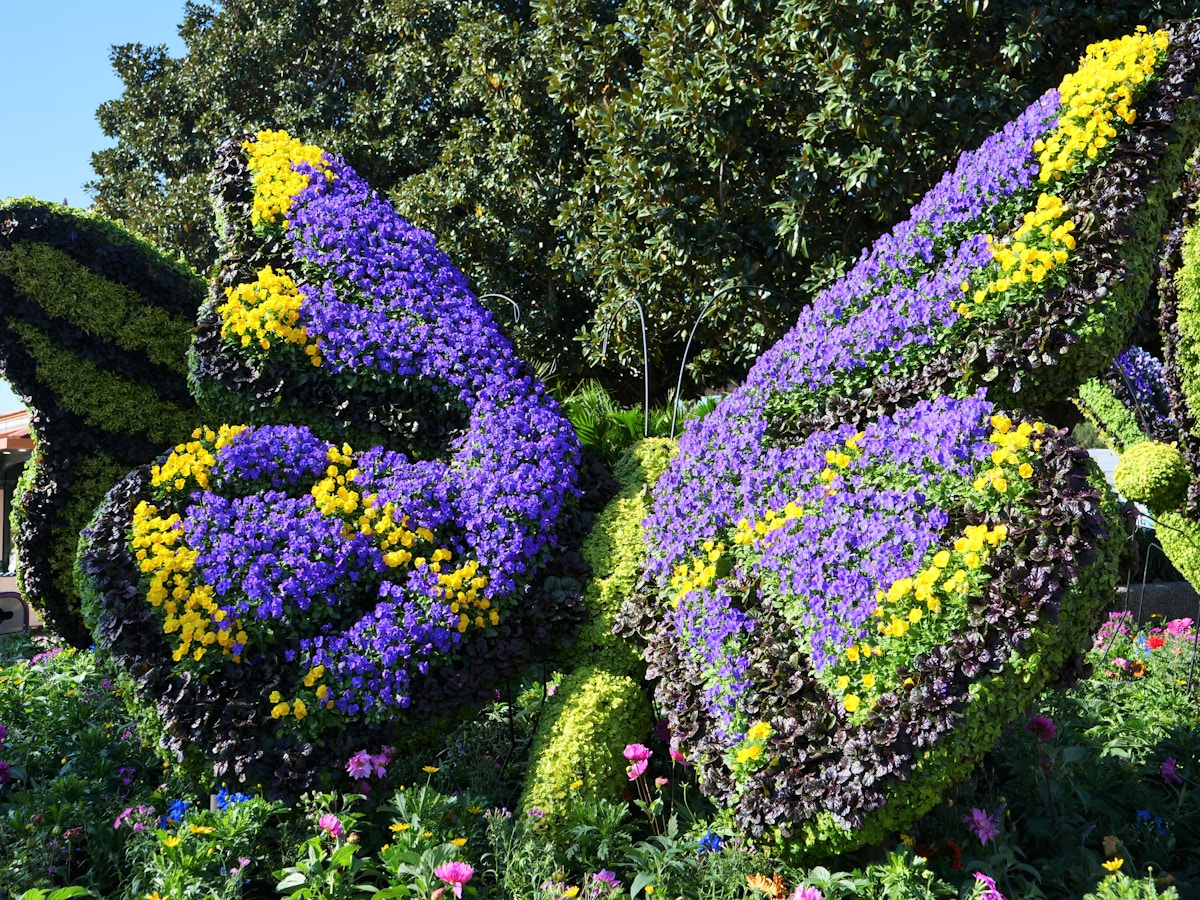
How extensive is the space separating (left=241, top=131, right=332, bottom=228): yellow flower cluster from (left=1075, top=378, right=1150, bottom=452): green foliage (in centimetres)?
560

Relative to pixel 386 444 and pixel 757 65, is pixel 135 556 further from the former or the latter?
pixel 757 65

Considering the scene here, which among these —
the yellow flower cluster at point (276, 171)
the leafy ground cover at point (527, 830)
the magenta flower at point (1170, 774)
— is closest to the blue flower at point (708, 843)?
the leafy ground cover at point (527, 830)

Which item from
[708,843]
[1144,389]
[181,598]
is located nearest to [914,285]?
[708,843]

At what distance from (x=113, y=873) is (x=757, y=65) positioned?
22.6 ft

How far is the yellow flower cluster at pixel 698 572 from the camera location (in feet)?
12.4

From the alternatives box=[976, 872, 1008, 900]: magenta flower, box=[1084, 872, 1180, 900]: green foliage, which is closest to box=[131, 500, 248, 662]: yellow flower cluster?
box=[976, 872, 1008, 900]: magenta flower

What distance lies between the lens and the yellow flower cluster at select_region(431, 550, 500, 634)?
3830 millimetres

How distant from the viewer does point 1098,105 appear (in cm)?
385

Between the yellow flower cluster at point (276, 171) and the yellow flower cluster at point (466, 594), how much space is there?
213 cm

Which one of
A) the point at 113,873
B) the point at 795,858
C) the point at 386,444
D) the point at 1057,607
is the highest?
the point at 386,444

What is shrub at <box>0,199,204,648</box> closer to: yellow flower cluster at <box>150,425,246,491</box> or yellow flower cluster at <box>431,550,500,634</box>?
yellow flower cluster at <box>150,425,246,491</box>

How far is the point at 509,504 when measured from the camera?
4.10 meters

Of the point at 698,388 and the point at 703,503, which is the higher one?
the point at 698,388

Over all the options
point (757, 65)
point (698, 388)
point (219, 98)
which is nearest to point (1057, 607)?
point (757, 65)
